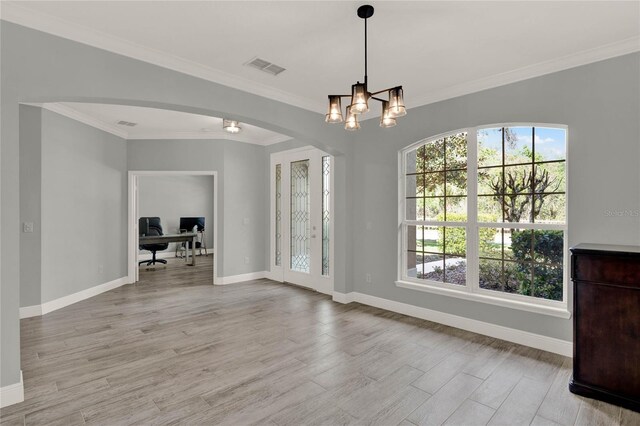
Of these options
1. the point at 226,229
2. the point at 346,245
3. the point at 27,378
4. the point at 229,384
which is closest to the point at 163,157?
the point at 226,229

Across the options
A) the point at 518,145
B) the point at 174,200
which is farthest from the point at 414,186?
the point at 174,200

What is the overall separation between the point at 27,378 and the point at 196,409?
159cm

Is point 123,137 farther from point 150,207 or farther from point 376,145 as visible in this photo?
point 376,145

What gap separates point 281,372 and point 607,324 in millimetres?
2544

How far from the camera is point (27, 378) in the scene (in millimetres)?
2715

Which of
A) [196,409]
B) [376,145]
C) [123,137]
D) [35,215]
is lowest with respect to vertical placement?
[196,409]

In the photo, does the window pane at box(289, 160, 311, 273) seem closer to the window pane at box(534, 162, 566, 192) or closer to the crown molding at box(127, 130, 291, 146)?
the crown molding at box(127, 130, 291, 146)

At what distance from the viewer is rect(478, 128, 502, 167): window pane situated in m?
3.67

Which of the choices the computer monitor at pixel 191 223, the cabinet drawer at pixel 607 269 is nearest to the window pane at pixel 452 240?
the cabinet drawer at pixel 607 269

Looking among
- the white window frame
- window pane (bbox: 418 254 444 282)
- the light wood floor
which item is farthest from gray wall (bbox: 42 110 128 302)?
window pane (bbox: 418 254 444 282)

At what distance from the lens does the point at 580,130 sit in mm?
3072

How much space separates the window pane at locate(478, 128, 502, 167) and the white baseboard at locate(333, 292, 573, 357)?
180cm

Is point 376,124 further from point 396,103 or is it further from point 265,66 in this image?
point 396,103

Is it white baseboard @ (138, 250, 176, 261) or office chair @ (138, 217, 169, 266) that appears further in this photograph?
white baseboard @ (138, 250, 176, 261)
